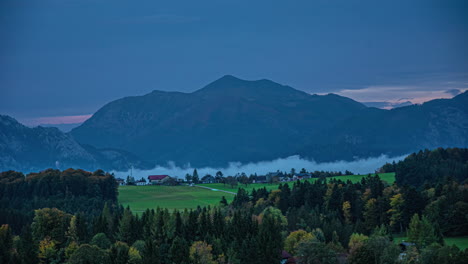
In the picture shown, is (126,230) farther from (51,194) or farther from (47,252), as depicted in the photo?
(51,194)

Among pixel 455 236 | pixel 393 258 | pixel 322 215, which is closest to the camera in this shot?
pixel 393 258

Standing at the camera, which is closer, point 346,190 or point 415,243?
point 415,243

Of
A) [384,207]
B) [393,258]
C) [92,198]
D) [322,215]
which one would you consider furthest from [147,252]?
[92,198]

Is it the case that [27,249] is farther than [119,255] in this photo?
Yes

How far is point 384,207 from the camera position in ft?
500

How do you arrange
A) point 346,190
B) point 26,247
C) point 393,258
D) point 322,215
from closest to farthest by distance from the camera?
point 393,258, point 26,247, point 322,215, point 346,190

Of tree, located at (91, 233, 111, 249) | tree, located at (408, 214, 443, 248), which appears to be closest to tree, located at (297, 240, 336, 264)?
tree, located at (408, 214, 443, 248)

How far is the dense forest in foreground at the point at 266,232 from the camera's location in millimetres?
104312

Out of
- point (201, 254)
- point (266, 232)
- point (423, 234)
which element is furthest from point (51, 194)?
point (423, 234)

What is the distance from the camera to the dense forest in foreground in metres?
104

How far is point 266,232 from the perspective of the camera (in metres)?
110

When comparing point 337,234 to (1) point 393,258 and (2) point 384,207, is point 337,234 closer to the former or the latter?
(1) point 393,258

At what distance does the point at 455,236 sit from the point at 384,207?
999 inches

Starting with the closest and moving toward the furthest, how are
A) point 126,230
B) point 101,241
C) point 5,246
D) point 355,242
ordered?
point 355,242
point 5,246
point 101,241
point 126,230
